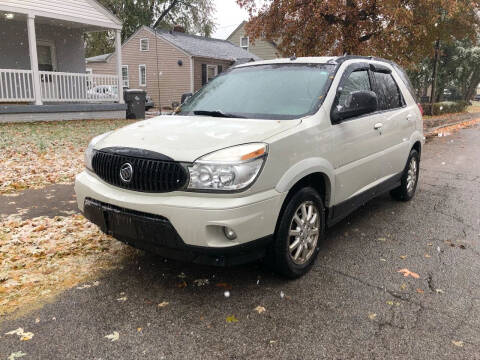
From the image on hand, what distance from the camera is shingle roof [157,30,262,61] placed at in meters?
30.0

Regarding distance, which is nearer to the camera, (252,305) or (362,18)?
(252,305)

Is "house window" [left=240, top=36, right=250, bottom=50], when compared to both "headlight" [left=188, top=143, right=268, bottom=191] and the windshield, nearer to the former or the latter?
the windshield

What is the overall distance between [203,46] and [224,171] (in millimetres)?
30830

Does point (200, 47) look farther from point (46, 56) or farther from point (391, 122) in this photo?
point (391, 122)

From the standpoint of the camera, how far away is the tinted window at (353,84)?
13.2ft

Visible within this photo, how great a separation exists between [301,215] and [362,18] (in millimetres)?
11741

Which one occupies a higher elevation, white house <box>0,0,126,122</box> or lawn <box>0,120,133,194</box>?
white house <box>0,0,126,122</box>

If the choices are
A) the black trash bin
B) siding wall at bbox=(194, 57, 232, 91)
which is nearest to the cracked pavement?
the black trash bin

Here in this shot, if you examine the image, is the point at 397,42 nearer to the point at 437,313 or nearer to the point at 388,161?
the point at 388,161

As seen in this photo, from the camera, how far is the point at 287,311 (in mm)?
3066

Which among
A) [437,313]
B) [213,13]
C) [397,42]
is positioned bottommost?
[437,313]

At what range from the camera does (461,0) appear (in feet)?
50.1

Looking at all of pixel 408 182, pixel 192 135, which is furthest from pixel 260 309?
pixel 408 182

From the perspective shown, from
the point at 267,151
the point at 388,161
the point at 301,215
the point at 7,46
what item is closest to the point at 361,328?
the point at 301,215
